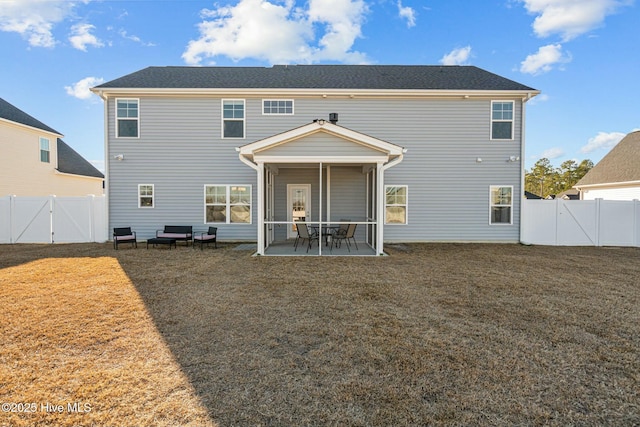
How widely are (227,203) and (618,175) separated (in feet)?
66.6

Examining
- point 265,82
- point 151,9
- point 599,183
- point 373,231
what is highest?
point 151,9

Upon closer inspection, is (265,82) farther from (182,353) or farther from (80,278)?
(182,353)

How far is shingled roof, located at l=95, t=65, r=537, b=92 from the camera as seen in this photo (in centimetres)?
1190

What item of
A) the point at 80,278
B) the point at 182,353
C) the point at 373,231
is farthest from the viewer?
the point at 373,231

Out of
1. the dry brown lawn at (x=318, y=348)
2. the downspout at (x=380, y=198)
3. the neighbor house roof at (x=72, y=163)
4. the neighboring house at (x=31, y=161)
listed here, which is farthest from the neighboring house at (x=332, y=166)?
the neighbor house roof at (x=72, y=163)

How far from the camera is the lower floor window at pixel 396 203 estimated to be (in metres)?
12.1

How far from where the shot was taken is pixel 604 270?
25.5 ft

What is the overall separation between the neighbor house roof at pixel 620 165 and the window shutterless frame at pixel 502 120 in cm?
921

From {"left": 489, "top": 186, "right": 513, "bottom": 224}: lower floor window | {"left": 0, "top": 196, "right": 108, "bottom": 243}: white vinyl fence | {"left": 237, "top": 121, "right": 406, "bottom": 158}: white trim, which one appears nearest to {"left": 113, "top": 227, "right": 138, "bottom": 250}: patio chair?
{"left": 0, "top": 196, "right": 108, "bottom": 243}: white vinyl fence

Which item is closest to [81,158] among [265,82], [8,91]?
[8,91]

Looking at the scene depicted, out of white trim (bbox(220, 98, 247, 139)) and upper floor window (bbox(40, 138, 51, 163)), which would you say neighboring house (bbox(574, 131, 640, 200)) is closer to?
white trim (bbox(220, 98, 247, 139))

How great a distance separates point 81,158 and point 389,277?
24395 mm

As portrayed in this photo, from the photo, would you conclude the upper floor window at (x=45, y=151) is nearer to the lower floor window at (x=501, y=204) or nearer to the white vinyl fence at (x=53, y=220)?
the white vinyl fence at (x=53, y=220)

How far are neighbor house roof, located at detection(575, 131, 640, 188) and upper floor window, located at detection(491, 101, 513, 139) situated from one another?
9.24m
